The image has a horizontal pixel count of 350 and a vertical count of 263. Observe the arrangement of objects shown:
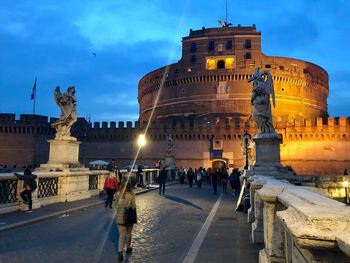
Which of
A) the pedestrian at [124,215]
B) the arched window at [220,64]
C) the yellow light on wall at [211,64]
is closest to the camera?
the pedestrian at [124,215]

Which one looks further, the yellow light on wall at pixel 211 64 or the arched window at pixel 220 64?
the arched window at pixel 220 64

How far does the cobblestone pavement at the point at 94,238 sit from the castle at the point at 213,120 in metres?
30.7

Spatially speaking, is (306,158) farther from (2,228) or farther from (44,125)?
(2,228)

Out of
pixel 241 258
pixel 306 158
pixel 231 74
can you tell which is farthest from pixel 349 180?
pixel 231 74

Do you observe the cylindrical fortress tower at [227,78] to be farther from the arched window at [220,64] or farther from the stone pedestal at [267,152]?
the stone pedestal at [267,152]

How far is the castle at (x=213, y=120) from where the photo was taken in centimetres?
3728

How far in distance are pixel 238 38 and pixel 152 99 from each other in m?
15.4

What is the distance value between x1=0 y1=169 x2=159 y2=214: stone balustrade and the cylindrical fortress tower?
3280 cm

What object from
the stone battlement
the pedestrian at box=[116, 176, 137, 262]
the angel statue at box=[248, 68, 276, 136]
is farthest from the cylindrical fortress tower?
the pedestrian at box=[116, 176, 137, 262]

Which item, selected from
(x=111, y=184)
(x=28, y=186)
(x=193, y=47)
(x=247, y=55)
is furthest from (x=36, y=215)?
(x=193, y=47)

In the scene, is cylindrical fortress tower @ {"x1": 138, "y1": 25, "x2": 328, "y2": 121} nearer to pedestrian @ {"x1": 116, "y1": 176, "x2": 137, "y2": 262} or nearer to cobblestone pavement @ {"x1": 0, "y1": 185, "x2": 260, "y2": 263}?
cobblestone pavement @ {"x1": 0, "y1": 185, "x2": 260, "y2": 263}

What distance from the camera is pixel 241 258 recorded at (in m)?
4.71

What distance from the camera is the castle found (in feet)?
122

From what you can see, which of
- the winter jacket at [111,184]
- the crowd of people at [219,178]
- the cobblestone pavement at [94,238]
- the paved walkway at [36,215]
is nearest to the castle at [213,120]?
the crowd of people at [219,178]
